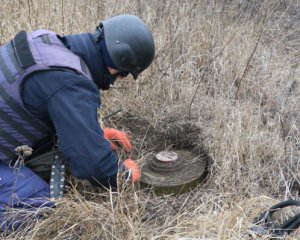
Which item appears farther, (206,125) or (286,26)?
(286,26)

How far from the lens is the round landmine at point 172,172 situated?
295cm

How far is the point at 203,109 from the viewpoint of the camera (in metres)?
3.72

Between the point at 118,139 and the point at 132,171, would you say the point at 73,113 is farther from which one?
the point at 118,139

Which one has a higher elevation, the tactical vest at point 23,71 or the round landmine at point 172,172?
the tactical vest at point 23,71

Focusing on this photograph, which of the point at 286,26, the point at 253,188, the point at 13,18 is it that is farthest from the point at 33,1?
the point at 286,26

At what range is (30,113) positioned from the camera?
7.70 ft

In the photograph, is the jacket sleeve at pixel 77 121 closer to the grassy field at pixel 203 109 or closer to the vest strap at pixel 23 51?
the vest strap at pixel 23 51

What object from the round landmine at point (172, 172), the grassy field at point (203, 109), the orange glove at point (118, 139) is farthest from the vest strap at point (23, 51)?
the round landmine at point (172, 172)

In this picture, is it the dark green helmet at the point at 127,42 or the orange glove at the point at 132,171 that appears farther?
the orange glove at the point at 132,171

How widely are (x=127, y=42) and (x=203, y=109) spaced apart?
4.68 ft

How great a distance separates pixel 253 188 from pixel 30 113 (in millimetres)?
1561

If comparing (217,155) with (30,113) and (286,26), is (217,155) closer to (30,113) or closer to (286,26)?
(30,113)

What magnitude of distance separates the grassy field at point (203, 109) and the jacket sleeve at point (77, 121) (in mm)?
259

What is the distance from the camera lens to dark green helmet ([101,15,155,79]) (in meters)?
2.48
